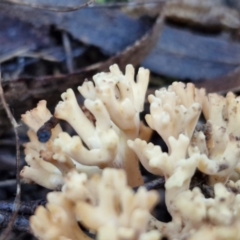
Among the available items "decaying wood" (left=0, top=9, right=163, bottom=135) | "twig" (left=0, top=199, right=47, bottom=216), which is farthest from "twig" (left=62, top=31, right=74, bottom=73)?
"twig" (left=0, top=199, right=47, bottom=216)

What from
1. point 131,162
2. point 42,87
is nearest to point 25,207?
point 131,162

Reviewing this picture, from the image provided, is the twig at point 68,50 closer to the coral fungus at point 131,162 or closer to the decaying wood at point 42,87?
the decaying wood at point 42,87

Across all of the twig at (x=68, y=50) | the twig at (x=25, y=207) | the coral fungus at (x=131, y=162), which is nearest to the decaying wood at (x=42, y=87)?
the twig at (x=68, y=50)

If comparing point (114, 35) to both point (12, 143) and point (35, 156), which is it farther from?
point (35, 156)

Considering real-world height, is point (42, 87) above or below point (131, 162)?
below

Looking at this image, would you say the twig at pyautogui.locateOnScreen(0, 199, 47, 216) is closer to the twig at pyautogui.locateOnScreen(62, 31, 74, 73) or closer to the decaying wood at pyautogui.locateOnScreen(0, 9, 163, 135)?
the decaying wood at pyautogui.locateOnScreen(0, 9, 163, 135)

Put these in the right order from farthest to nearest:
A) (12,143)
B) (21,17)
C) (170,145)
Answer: (21,17), (12,143), (170,145)

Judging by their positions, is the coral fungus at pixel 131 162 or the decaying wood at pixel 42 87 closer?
the coral fungus at pixel 131 162

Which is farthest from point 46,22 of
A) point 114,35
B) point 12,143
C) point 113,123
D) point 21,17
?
point 113,123

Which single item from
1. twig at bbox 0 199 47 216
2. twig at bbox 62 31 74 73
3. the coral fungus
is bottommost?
twig at bbox 62 31 74 73

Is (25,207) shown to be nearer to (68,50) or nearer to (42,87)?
(42,87)

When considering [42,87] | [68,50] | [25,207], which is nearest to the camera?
[25,207]
